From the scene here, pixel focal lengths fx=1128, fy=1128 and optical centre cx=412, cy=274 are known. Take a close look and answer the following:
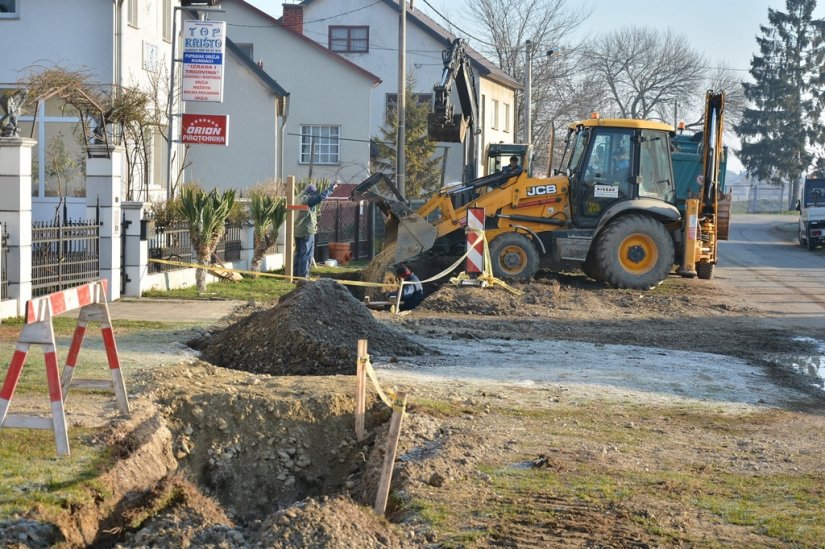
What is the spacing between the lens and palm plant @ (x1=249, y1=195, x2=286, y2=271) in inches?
874

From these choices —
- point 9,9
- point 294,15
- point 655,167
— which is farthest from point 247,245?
point 294,15

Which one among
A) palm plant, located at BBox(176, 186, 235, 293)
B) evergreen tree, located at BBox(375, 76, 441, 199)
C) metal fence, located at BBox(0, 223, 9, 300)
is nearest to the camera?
metal fence, located at BBox(0, 223, 9, 300)

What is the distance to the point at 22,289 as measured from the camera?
14258 mm

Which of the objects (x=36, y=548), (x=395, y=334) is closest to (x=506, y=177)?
(x=395, y=334)

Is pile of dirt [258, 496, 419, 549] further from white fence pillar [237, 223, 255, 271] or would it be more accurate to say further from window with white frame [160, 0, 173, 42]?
window with white frame [160, 0, 173, 42]

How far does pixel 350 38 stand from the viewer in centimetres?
5056

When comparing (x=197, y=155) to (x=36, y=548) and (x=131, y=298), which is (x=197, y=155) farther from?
(x=36, y=548)

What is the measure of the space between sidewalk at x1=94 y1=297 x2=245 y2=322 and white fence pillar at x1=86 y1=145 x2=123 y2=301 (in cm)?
49

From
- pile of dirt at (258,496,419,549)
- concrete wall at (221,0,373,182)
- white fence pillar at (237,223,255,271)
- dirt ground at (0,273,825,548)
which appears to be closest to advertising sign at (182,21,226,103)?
white fence pillar at (237,223,255,271)

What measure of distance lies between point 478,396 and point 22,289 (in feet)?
22.0

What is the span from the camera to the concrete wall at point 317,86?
42.7m

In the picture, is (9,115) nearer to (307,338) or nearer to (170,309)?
(170,309)

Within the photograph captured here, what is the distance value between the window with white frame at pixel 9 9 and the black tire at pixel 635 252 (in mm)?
13465

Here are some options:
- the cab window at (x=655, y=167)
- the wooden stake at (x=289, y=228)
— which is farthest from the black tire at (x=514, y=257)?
the wooden stake at (x=289, y=228)
